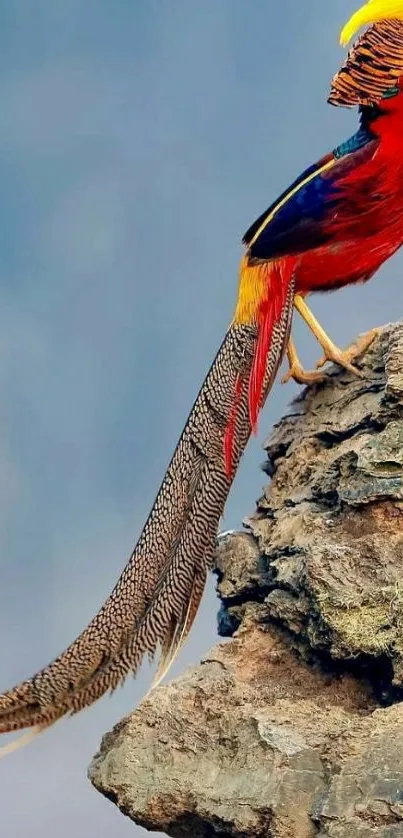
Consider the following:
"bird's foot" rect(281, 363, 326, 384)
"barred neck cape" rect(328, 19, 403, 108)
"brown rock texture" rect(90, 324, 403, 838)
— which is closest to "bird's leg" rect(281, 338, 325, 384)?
"bird's foot" rect(281, 363, 326, 384)

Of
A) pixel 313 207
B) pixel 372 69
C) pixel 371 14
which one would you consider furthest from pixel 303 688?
pixel 371 14

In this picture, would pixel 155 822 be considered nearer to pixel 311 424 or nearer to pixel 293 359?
pixel 311 424

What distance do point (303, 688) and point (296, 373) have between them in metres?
1.85

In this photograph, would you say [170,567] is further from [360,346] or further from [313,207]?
[313,207]

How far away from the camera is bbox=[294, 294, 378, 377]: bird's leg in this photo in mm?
6168

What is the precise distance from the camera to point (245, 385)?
19.8 feet

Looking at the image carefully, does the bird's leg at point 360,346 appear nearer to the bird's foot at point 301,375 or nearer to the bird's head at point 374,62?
the bird's foot at point 301,375

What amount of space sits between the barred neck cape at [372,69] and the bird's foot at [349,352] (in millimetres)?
1222

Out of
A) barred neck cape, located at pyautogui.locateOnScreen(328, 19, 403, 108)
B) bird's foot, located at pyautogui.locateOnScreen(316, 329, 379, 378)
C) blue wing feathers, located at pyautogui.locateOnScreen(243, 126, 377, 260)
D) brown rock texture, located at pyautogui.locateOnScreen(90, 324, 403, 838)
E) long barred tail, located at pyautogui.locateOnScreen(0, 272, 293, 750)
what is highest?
barred neck cape, located at pyautogui.locateOnScreen(328, 19, 403, 108)

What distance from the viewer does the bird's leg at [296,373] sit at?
630 cm

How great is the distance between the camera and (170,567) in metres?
5.80

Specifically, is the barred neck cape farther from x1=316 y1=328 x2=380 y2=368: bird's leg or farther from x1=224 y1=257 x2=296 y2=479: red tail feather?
x1=316 y1=328 x2=380 y2=368: bird's leg

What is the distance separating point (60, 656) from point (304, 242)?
95.8 inches

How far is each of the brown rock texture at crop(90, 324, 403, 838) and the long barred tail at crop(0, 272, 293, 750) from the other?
9.0 inches
